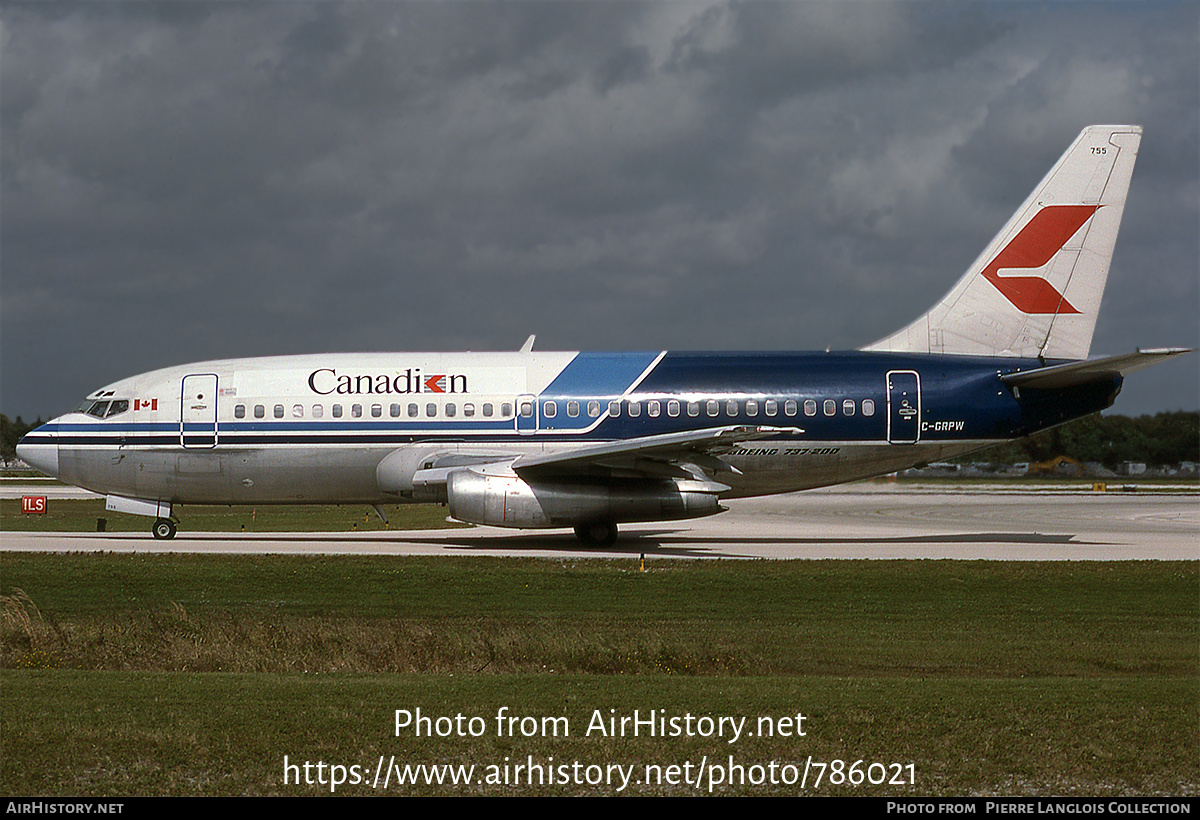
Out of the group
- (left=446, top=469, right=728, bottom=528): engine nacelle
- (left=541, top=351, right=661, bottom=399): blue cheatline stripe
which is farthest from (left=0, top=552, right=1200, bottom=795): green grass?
(left=541, top=351, right=661, bottom=399): blue cheatline stripe

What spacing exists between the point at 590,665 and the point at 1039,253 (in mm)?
20029

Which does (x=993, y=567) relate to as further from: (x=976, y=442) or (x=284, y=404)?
(x=284, y=404)

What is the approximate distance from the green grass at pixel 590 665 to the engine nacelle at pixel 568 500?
1.76 m

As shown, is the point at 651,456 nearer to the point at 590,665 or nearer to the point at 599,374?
the point at 599,374

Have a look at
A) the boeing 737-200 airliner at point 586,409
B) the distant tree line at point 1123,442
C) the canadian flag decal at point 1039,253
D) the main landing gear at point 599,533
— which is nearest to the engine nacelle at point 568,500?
the boeing 737-200 airliner at point 586,409

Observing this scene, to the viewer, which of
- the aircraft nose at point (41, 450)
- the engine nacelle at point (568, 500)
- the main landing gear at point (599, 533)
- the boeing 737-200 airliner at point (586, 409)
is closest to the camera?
the engine nacelle at point (568, 500)

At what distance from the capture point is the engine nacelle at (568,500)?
24.2 meters

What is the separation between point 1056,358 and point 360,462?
17.3m

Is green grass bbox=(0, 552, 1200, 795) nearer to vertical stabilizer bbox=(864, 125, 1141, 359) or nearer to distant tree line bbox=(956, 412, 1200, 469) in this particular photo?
vertical stabilizer bbox=(864, 125, 1141, 359)

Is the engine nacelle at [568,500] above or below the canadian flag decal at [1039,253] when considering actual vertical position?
below

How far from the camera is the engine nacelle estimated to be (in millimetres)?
24172

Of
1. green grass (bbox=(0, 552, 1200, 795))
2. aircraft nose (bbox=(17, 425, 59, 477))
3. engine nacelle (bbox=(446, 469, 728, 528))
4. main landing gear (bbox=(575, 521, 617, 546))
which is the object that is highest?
aircraft nose (bbox=(17, 425, 59, 477))

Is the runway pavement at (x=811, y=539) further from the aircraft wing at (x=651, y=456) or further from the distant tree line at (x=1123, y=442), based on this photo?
the distant tree line at (x=1123, y=442)

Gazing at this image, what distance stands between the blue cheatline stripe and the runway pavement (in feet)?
12.2
